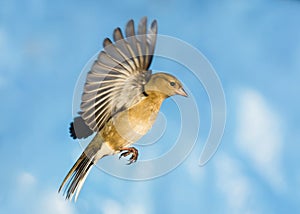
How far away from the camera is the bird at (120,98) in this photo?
1426 millimetres

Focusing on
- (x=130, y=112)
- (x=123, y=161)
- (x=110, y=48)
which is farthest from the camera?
(x=123, y=161)

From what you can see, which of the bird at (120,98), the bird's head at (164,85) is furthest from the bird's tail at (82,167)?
the bird's head at (164,85)

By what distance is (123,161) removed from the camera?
5.35ft

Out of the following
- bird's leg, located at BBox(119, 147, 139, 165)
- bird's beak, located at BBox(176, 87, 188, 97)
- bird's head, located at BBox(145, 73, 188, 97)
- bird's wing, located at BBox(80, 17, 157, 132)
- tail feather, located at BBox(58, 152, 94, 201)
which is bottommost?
tail feather, located at BBox(58, 152, 94, 201)

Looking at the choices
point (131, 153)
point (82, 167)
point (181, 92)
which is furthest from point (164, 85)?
point (82, 167)

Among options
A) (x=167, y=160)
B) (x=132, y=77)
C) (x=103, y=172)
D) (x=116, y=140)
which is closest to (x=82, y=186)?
(x=103, y=172)

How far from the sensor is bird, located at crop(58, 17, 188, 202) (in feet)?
4.68

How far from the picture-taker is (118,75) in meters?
1.47

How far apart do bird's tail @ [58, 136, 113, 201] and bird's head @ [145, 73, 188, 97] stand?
0.27 m

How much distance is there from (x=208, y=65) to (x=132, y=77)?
0.31 meters

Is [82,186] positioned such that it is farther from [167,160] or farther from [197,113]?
[197,113]

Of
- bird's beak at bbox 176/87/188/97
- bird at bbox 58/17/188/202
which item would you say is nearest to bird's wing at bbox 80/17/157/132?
bird at bbox 58/17/188/202

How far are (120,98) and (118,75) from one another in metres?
0.08

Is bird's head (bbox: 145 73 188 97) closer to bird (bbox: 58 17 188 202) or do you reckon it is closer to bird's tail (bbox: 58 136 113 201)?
bird (bbox: 58 17 188 202)
